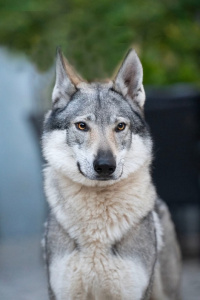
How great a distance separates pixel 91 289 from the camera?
5598mm

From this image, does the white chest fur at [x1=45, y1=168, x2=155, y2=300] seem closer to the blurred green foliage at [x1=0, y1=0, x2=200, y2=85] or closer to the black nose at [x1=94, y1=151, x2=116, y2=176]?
the black nose at [x1=94, y1=151, x2=116, y2=176]

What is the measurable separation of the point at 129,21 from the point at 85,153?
4.23 metres

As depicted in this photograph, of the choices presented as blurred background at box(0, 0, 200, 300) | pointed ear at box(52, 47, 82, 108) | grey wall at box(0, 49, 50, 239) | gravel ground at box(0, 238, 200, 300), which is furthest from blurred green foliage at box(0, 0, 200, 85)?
pointed ear at box(52, 47, 82, 108)

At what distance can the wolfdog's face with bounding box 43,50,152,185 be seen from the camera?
17.9 ft

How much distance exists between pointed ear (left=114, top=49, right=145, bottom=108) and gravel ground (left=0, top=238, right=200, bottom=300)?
2.63 m

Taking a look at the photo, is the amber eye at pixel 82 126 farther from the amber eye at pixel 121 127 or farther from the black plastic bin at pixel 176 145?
the black plastic bin at pixel 176 145

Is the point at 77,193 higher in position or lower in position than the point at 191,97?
lower

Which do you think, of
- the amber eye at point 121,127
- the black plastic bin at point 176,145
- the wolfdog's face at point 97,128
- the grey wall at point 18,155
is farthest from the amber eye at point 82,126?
the grey wall at point 18,155

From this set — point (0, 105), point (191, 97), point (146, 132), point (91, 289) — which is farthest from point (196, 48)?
point (91, 289)

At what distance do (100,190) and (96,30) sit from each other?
355 cm

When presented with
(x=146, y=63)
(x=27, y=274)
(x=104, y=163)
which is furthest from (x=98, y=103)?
(x=146, y=63)

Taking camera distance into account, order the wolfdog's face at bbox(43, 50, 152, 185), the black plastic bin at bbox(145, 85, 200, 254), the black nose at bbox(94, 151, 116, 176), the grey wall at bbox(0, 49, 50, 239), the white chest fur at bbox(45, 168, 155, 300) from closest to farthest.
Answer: the black nose at bbox(94, 151, 116, 176), the wolfdog's face at bbox(43, 50, 152, 185), the white chest fur at bbox(45, 168, 155, 300), the black plastic bin at bbox(145, 85, 200, 254), the grey wall at bbox(0, 49, 50, 239)

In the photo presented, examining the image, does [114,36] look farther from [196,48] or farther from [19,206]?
[19,206]

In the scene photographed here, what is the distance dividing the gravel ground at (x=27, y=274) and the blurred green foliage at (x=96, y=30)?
237cm
